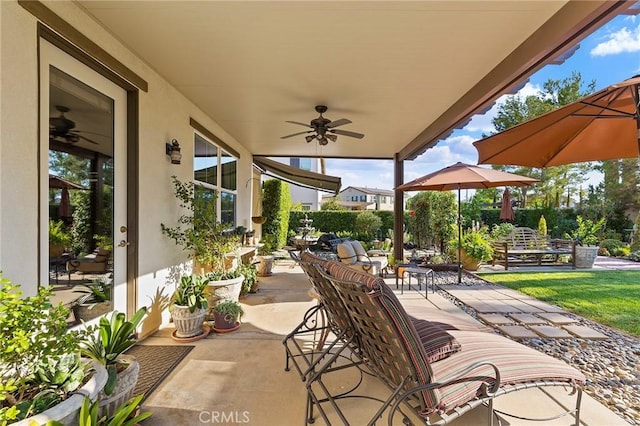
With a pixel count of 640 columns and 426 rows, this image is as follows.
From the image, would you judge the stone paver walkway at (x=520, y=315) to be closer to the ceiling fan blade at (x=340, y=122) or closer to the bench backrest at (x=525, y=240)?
the ceiling fan blade at (x=340, y=122)

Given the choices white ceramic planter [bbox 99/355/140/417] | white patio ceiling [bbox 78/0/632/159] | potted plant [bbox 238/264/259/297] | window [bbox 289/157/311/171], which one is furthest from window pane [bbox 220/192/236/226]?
window [bbox 289/157/311/171]

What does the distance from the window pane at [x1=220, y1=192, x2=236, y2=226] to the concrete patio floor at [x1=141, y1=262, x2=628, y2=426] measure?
3.39 m

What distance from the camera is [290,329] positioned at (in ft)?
12.3

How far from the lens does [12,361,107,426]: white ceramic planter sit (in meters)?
1.37

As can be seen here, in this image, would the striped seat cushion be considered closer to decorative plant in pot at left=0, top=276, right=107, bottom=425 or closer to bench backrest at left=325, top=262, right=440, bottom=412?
bench backrest at left=325, top=262, right=440, bottom=412

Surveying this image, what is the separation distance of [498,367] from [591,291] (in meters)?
5.41

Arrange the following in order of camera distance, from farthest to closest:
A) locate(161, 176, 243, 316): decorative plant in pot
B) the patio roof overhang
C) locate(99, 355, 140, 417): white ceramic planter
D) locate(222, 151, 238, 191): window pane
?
the patio roof overhang
locate(222, 151, 238, 191): window pane
locate(161, 176, 243, 316): decorative plant in pot
locate(99, 355, 140, 417): white ceramic planter

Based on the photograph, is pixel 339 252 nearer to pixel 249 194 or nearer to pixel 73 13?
pixel 249 194

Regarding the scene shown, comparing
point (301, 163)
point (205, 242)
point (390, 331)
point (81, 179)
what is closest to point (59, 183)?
point (81, 179)

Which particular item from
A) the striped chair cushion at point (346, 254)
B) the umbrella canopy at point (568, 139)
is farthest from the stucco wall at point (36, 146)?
the umbrella canopy at point (568, 139)

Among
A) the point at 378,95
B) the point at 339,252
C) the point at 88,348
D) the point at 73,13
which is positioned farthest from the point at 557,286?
the point at 73,13

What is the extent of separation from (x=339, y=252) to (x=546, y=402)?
3.77 meters

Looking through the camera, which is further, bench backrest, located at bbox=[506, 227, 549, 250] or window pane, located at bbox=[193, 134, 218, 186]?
bench backrest, located at bbox=[506, 227, 549, 250]

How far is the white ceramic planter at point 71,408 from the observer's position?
137 centimetres
